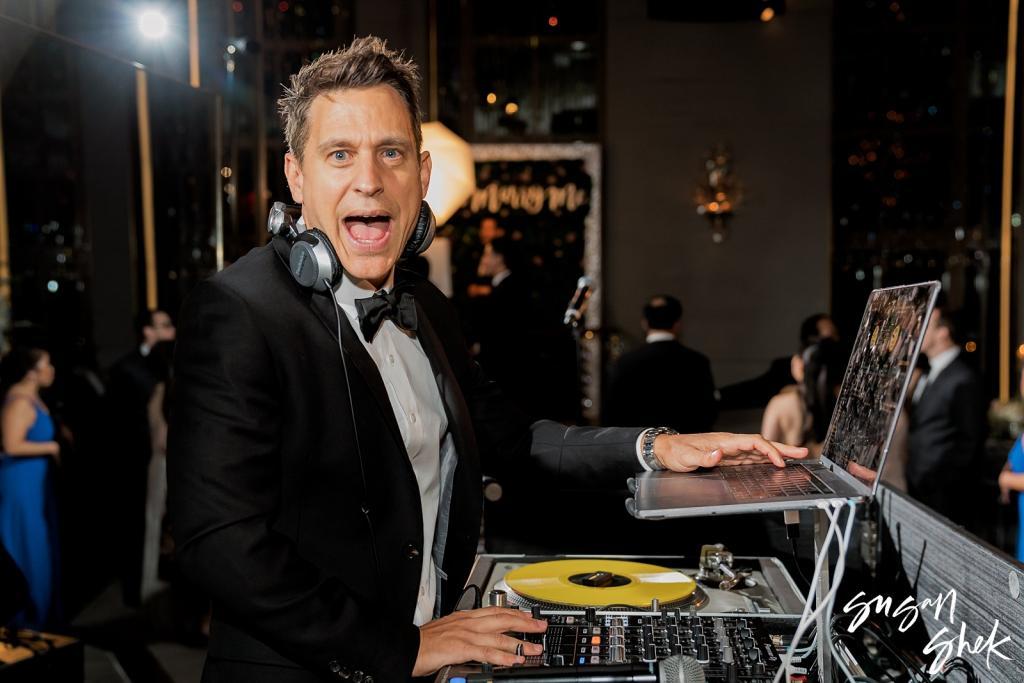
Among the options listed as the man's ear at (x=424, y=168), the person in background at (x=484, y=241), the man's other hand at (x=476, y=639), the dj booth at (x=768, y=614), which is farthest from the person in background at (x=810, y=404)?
the person in background at (x=484, y=241)

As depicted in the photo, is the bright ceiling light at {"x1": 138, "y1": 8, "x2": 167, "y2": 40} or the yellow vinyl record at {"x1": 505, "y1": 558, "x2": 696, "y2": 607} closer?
the yellow vinyl record at {"x1": 505, "y1": 558, "x2": 696, "y2": 607}

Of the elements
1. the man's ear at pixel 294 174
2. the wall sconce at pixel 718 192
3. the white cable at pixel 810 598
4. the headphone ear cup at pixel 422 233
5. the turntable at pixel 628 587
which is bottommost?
the turntable at pixel 628 587

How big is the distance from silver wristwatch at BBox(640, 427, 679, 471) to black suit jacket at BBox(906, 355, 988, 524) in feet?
10.1

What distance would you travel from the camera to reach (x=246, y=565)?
108cm

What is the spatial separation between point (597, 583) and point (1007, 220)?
22.2 feet

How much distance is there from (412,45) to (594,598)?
707 centimetres

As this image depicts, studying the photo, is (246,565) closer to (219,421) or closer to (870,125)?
(219,421)

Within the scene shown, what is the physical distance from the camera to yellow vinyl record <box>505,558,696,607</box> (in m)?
1.33

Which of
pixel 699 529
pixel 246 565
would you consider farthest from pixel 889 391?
pixel 699 529

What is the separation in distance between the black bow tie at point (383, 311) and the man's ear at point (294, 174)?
0.57 feet

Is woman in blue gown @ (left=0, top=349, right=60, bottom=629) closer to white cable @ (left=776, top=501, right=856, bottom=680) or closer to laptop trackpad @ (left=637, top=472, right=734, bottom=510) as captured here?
laptop trackpad @ (left=637, top=472, right=734, bottom=510)

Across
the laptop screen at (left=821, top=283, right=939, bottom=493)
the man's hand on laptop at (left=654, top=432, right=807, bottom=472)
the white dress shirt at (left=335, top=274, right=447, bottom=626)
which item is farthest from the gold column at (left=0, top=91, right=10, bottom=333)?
the laptop screen at (left=821, top=283, right=939, bottom=493)

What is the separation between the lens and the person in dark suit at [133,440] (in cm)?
459

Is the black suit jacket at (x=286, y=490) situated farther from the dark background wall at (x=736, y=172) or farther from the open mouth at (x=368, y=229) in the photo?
the dark background wall at (x=736, y=172)
